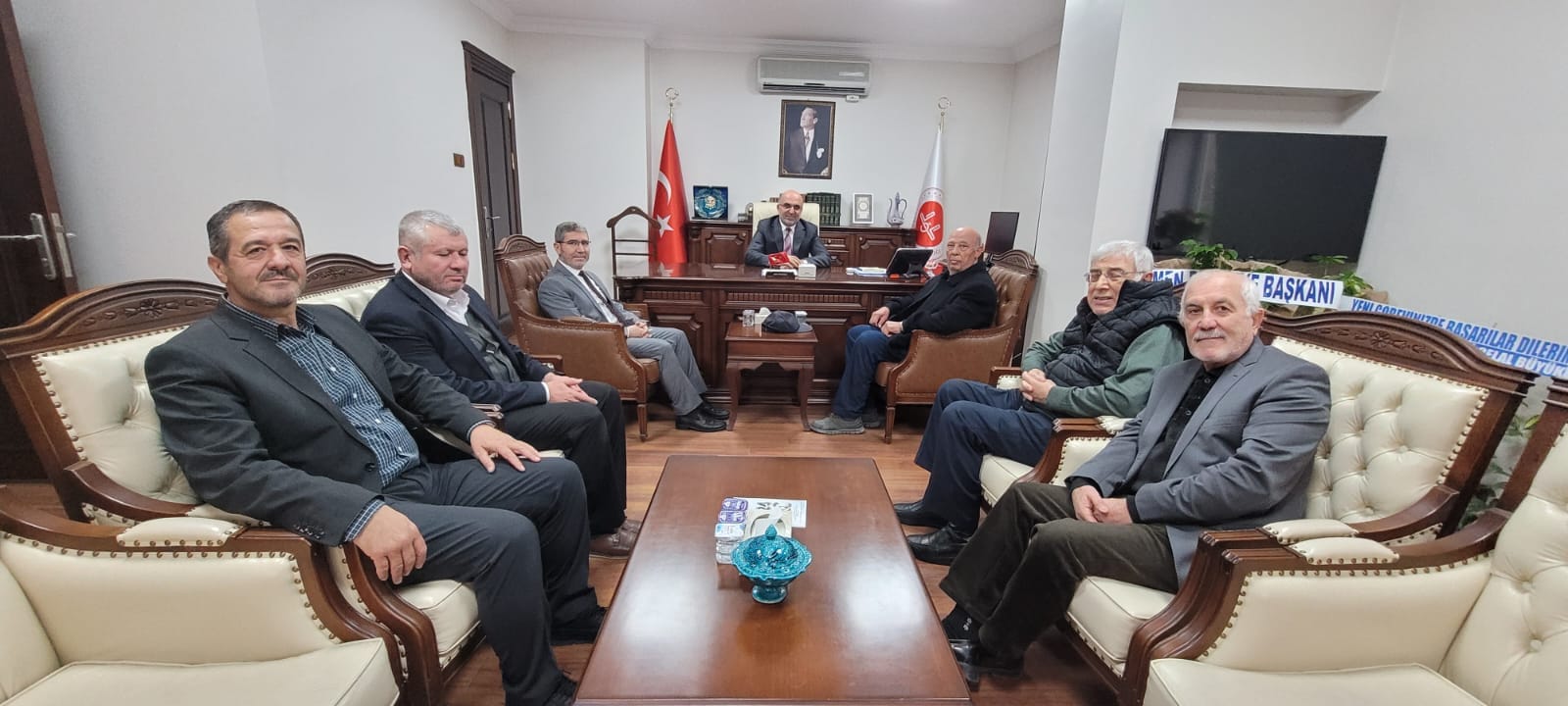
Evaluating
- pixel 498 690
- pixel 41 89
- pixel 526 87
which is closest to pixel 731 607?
pixel 498 690

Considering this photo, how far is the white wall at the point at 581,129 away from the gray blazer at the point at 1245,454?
4.83 metres

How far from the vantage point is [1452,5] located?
2.34 m

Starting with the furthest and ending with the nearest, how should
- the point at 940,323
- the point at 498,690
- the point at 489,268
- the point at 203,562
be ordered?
the point at 489,268, the point at 940,323, the point at 498,690, the point at 203,562

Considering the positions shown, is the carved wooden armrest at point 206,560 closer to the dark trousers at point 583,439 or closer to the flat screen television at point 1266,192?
the dark trousers at point 583,439

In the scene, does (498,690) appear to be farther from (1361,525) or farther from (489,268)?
(489,268)

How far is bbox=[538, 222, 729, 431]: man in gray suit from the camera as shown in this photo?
9.86 feet

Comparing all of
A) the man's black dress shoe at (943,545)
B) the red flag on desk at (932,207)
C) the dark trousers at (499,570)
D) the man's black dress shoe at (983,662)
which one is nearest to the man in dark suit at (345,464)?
the dark trousers at (499,570)

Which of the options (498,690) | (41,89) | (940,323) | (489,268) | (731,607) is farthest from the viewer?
(489,268)

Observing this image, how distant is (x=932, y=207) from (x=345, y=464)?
16.5 feet

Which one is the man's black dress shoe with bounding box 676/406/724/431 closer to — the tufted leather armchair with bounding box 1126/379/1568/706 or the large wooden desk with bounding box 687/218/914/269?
the tufted leather armchair with bounding box 1126/379/1568/706

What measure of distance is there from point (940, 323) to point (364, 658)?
2.49 meters

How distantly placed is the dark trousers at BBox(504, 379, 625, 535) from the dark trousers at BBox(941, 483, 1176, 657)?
1.11 metres

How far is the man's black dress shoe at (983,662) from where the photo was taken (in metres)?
1.55

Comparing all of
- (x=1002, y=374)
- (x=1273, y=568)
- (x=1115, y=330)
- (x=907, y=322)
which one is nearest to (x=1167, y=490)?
(x=1273, y=568)
